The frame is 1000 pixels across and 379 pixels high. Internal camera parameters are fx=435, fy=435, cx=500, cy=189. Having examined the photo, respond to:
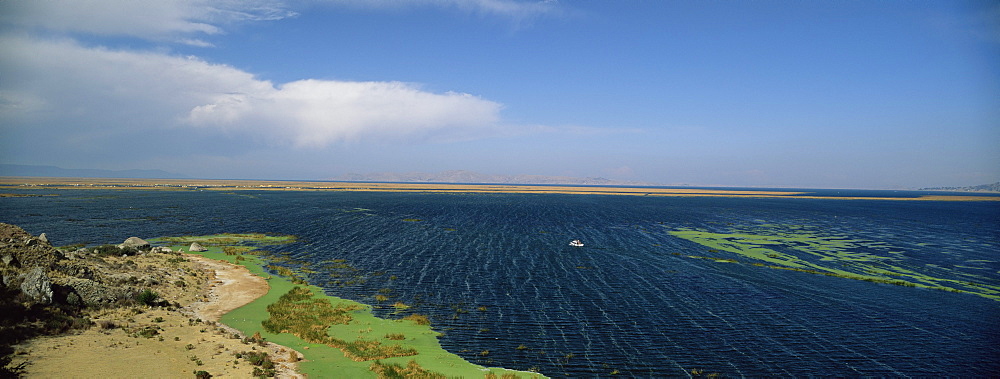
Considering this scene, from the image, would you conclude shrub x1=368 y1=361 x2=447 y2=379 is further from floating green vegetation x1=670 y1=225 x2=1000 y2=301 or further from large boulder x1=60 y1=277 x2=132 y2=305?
floating green vegetation x1=670 y1=225 x2=1000 y2=301

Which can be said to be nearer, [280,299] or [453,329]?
[453,329]

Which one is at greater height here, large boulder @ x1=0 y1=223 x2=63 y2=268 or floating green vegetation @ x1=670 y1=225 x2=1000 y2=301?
large boulder @ x1=0 y1=223 x2=63 y2=268


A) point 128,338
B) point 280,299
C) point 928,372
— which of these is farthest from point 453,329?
point 928,372

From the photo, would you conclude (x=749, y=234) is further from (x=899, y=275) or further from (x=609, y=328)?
(x=609, y=328)

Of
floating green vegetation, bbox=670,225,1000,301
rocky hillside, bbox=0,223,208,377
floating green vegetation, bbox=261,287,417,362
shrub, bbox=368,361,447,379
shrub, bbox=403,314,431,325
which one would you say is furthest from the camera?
floating green vegetation, bbox=670,225,1000,301

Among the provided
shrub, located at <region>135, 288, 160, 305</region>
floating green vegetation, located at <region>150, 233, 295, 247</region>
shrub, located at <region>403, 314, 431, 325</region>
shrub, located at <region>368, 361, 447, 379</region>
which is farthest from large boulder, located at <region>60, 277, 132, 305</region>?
floating green vegetation, located at <region>150, 233, 295, 247</region>

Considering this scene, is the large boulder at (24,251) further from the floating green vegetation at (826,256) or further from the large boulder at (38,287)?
the floating green vegetation at (826,256)

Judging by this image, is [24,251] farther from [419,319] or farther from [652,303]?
[652,303]
